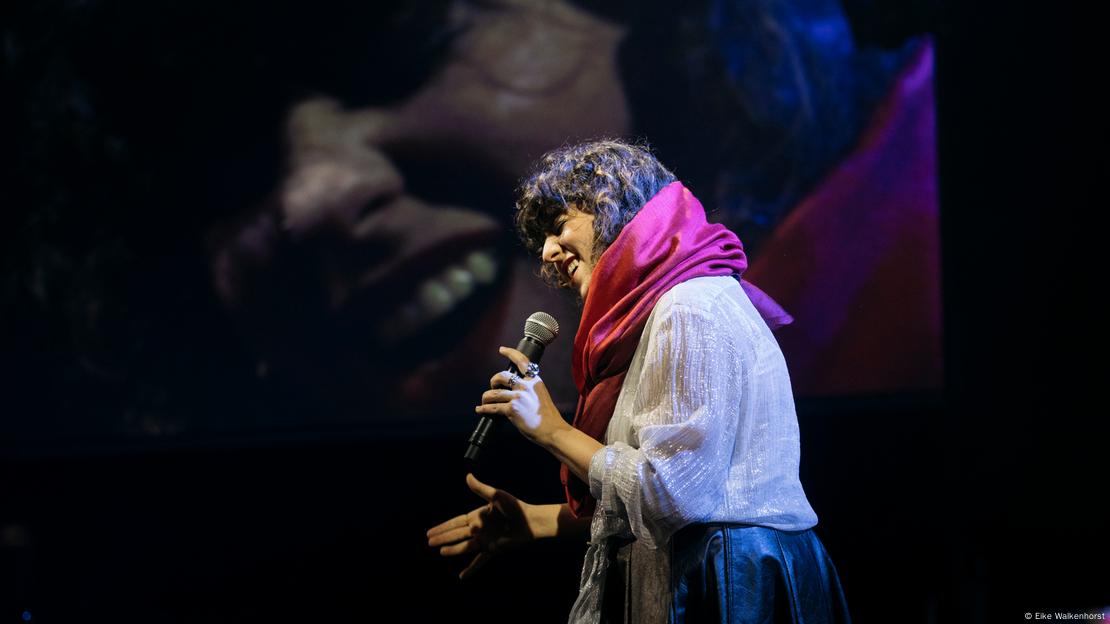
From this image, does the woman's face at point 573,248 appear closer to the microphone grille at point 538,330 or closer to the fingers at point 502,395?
the microphone grille at point 538,330

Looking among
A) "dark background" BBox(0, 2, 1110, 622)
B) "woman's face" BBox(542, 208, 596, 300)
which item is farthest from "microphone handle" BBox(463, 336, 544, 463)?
"dark background" BBox(0, 2, 1110, 622)

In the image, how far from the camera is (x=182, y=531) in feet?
9.70

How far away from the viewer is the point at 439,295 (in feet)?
10.2

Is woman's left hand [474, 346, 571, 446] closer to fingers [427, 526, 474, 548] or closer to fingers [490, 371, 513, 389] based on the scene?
fingers [490, 371, 513, 389]

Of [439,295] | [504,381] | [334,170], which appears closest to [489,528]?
[504,381]

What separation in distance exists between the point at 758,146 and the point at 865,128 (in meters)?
0.44

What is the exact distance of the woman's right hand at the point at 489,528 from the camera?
178 centimetres

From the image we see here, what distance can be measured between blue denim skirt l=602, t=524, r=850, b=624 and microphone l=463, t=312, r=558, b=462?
1.05 ft

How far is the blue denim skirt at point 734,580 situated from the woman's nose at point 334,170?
194cm

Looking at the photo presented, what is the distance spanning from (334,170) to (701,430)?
212 centimetres

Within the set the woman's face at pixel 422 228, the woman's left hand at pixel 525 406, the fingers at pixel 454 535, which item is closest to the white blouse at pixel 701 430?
the woman's left hand at pixel 525 406

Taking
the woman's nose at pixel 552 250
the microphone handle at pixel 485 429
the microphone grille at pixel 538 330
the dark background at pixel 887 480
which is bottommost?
the dark background at pixel 887 480

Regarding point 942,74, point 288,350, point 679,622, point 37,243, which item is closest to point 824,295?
point 942,74

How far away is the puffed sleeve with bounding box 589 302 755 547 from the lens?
132cm
